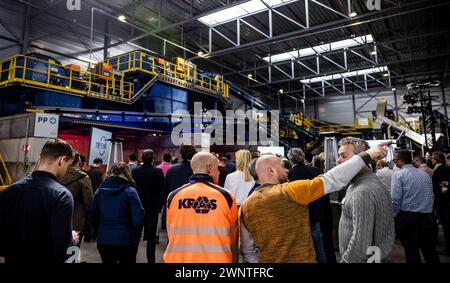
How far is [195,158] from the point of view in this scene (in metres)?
2.23

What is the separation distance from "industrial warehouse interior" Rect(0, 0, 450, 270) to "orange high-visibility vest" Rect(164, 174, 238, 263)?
0.01 metres

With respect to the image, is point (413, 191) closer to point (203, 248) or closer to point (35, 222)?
point (203, 248)

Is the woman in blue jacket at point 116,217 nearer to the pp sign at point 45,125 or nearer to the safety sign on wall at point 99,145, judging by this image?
the safety sign on wall at point 99,145

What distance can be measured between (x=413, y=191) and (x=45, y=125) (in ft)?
27.1

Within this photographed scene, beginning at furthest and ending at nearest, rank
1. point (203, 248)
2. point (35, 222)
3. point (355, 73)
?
point (355, 73)
point (203, 248)
point (35, 222)

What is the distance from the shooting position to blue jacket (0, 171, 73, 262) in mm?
1803

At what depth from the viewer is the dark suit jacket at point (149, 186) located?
470 centimetres

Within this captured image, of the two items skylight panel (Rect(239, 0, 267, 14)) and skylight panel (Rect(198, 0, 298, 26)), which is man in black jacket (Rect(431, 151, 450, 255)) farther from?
skylight panel (Rect(239, 0, 267, 14))

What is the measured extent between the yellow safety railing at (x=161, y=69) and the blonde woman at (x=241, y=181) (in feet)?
30.5

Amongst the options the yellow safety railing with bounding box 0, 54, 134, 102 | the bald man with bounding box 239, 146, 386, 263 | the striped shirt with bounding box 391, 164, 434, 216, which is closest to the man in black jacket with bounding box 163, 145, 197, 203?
the bald man with bounding box 239, 146, 386, 263

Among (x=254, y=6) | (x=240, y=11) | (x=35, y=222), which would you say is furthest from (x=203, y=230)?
(x=240, y=11)

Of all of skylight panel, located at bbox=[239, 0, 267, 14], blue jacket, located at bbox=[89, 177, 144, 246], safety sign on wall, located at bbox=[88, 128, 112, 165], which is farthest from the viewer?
skylight panel, located at bbox=[239, 0, 267, 14]

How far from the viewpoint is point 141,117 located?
9367mm
